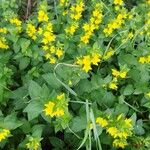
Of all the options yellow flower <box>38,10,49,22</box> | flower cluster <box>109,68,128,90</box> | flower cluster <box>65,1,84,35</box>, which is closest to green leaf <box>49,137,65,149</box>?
flower cluster <box>109,68,128,90</box>

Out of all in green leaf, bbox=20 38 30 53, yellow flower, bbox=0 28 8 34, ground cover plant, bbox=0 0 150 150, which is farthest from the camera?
yellow flower, bbox=0 28 8 34

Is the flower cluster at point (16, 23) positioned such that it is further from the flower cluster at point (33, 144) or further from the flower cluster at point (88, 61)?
the flower cluster at point (33, 144)

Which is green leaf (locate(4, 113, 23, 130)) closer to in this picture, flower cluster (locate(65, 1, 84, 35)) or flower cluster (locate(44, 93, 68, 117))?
flower cluster (locate(44, 93, 68, 117))

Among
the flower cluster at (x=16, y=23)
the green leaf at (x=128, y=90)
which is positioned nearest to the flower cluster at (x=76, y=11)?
the flower cluster at (x=16, y=23)

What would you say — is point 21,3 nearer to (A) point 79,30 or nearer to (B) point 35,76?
(A) point 79,30

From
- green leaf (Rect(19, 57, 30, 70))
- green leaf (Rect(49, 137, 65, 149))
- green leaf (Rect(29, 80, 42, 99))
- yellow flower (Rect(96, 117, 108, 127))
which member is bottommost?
green leaf (Rect(49, 137, 65, 149))

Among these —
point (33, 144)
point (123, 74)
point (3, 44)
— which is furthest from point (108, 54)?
point (33, 144)
